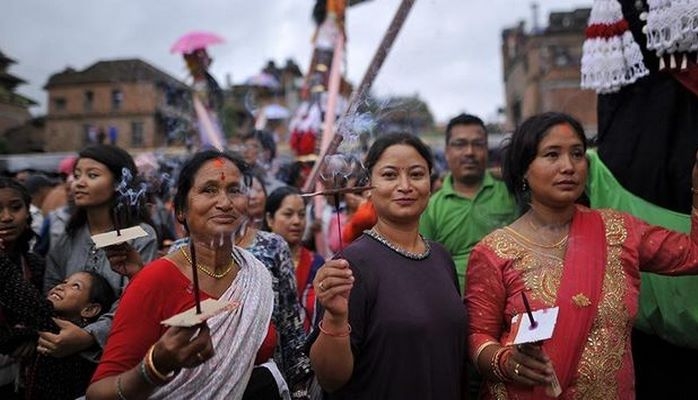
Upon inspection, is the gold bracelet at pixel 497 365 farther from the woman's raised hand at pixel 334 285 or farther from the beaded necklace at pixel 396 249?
the woman's raised hand at pixel 334 285

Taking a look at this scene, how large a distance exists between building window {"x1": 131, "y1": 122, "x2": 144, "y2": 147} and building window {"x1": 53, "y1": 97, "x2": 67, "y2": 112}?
17.7 feet

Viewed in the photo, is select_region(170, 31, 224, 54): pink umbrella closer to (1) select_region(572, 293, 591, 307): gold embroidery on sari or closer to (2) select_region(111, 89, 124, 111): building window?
(1) select_region(572, 293, 591, 307): gold embroidery on sari

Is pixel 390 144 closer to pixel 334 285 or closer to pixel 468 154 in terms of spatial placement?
pixel 334 285

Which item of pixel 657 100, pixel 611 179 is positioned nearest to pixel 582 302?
pixel 611 179

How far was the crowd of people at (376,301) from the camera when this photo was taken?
5.98 ft

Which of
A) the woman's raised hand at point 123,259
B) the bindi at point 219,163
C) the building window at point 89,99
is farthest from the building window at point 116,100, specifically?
the bindi at point 219,163

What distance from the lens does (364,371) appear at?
1973mm

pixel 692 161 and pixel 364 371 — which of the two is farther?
pixel 692 161

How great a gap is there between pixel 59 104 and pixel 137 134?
635 cm

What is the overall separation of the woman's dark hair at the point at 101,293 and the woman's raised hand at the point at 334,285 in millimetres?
1129

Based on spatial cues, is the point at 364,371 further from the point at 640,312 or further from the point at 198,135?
the point at 198,135

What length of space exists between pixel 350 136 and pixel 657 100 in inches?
60.0

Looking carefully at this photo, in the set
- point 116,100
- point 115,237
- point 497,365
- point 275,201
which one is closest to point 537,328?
point 497,365

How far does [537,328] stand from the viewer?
1701 millimetres
